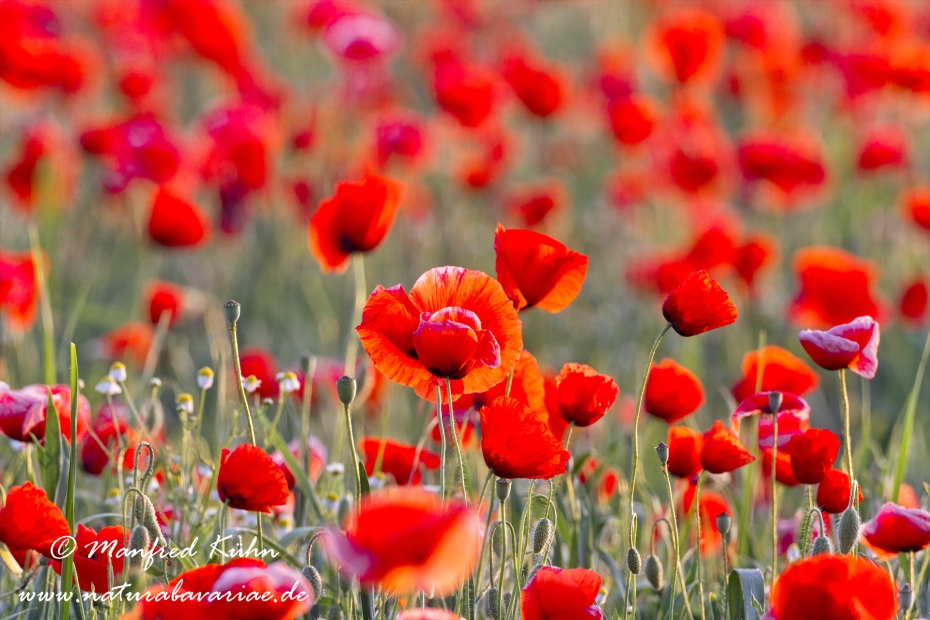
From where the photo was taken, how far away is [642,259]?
3.76 m

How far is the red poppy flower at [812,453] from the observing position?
125cm

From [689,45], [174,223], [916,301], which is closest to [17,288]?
[174,223]

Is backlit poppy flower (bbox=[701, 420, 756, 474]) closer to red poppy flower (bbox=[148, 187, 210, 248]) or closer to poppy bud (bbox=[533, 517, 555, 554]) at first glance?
poppy bud (bbox=[533, 517, 555, 554])

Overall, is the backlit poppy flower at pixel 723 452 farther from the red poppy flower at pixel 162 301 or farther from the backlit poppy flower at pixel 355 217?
the red poppy flower at pixel 162 301

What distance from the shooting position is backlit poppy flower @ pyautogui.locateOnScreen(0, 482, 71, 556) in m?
1.17

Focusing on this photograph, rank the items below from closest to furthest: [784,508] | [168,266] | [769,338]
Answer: [784,508] < [769,338] < [168,266]

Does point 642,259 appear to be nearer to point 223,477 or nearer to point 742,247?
point 742,247

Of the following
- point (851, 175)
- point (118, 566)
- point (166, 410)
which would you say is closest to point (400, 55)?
point (851, 175)

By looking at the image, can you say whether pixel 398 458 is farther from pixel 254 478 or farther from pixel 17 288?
pixel 17 288

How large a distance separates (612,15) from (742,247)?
468 cm

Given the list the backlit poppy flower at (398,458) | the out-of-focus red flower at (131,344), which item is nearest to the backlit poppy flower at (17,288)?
the out-of-focus red flower at (131,344)

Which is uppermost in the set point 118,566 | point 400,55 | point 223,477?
point 400,55

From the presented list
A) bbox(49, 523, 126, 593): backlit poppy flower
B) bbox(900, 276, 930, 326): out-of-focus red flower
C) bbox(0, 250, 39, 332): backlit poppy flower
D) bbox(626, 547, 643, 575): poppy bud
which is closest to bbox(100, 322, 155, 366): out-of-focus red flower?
bbox(0, 250, 39, 332): backlit poppy flower

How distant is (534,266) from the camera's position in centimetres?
127
